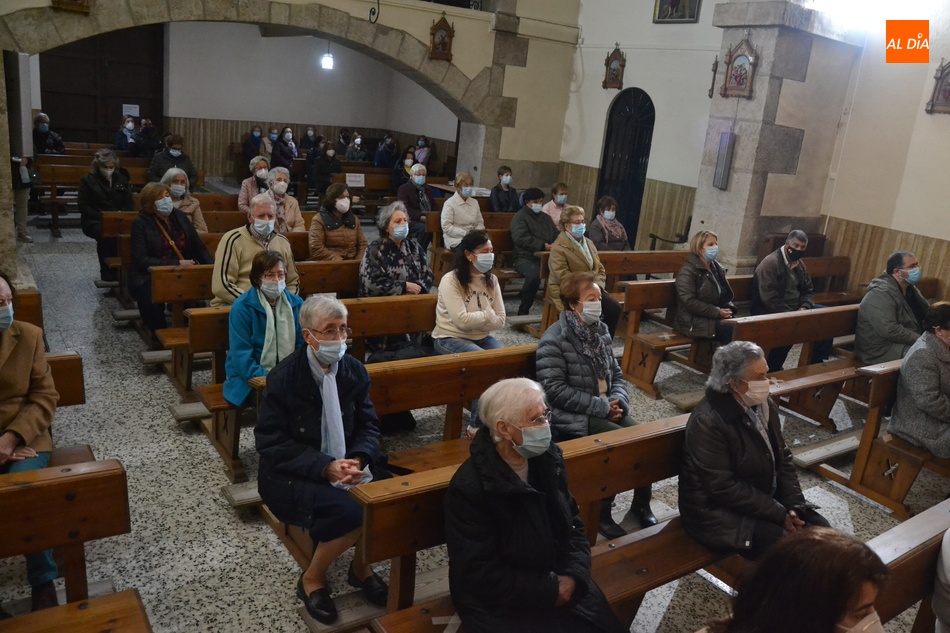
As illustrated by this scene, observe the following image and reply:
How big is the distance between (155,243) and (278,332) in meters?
2.24

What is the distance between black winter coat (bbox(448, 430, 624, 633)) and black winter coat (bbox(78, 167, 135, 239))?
19.1 ft

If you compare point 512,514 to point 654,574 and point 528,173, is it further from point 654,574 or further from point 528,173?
point 528,173

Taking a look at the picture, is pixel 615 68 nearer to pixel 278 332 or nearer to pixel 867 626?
pixel 278 332

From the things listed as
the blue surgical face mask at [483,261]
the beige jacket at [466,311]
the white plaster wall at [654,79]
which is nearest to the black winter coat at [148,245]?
the beige jacket at [466,311]

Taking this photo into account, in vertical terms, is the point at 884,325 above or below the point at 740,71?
below

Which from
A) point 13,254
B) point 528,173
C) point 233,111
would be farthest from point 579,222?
point 233,111

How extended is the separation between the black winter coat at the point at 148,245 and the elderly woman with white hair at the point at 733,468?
161 inches

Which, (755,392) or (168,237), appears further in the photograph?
(168,237)

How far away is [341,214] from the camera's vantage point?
20.1ft

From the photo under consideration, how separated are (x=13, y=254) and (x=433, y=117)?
10631 mm

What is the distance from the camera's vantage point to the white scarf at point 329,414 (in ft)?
9.56

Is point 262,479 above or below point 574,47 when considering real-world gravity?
below

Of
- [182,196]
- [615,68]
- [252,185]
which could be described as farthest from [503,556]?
[615,68]

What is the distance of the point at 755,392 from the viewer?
3.05 metres
